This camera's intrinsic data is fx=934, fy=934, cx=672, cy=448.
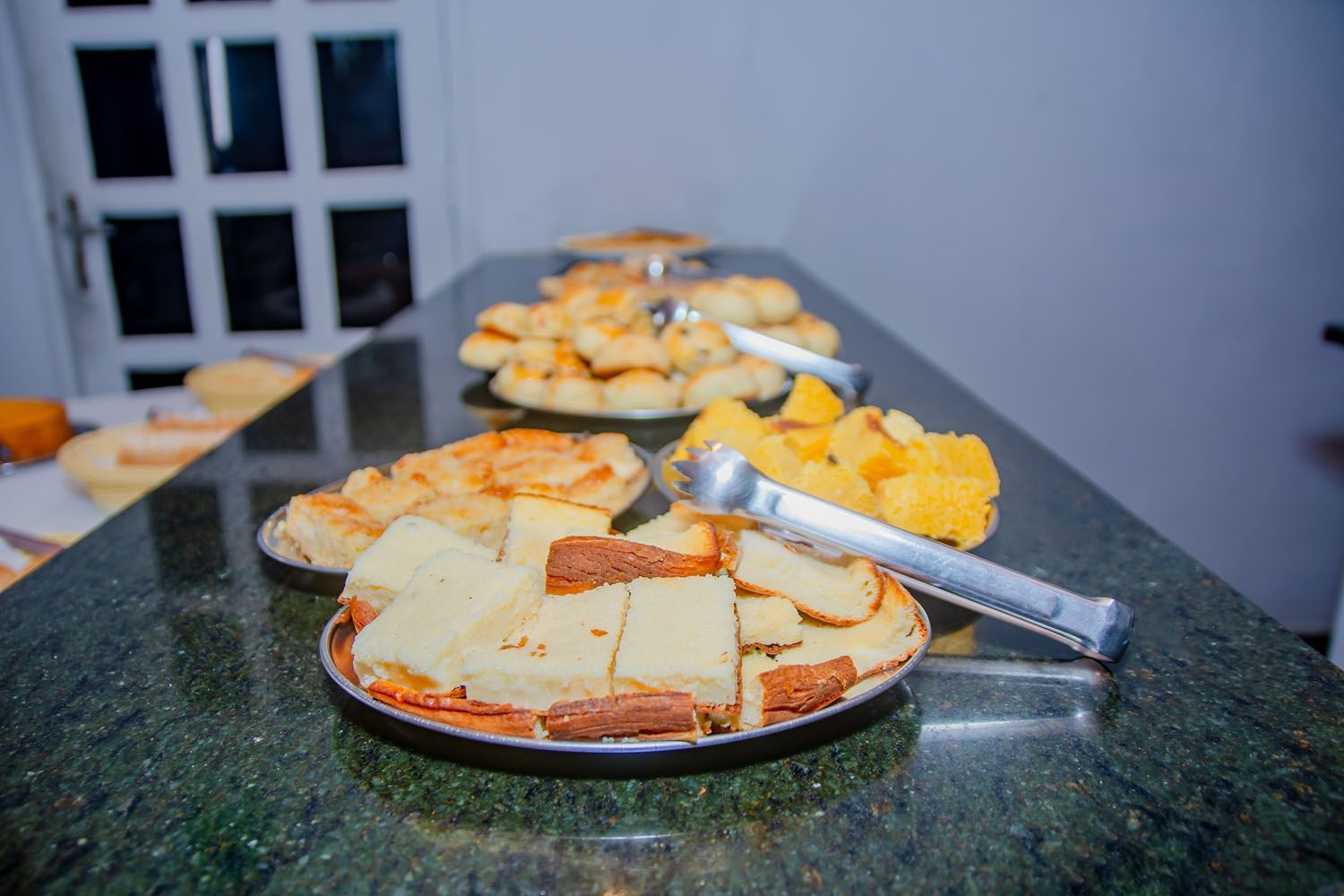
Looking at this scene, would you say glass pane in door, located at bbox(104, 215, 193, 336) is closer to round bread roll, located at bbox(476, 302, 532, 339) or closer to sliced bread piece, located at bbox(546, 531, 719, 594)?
round bread roll, located at bbox(476, 302, 532, 339)

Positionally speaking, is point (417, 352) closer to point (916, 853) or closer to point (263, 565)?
point (263, 565)

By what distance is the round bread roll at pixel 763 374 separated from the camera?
1.38 metres

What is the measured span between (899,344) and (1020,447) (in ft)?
2.12

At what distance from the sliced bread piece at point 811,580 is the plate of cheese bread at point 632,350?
0.53m

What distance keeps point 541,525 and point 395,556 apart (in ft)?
0.38

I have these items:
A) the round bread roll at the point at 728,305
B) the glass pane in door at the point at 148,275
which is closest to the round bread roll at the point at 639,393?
the round bread roll at the point at 728,305

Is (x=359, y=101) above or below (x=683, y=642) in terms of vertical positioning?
above

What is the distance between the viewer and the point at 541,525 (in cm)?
75

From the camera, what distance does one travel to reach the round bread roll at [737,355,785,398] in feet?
4.51

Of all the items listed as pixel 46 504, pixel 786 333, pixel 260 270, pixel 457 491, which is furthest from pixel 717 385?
pixel 260 270

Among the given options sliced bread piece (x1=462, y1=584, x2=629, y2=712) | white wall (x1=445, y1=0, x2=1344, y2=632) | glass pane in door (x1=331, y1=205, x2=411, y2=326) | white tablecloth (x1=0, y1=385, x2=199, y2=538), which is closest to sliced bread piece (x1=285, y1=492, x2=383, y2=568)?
sliced bread piece (x1=462, y1=584, x2=629, y2=712)

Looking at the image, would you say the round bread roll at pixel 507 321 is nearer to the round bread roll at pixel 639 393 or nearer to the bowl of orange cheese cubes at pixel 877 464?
the round bread roll at pixel 639 393

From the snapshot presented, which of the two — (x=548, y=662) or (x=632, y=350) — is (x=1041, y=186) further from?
(x=548, y=662)

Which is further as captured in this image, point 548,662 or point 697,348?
point 697,348
